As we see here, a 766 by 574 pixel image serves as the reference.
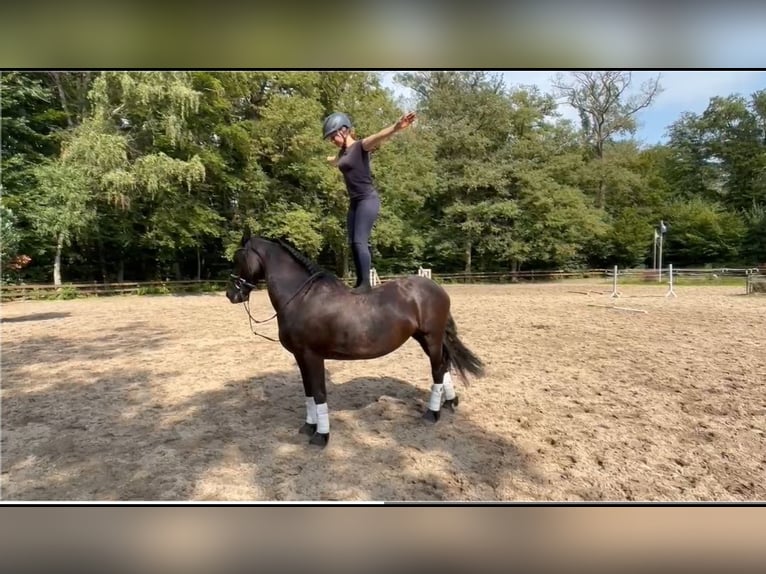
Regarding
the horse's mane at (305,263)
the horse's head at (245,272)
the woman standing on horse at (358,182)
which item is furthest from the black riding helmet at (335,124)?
the horse's head at (245,272)

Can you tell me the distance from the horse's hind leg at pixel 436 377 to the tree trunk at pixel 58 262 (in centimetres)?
738

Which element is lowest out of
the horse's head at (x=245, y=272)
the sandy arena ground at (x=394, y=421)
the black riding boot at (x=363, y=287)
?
the sandy arena ground at (x=394, y=421)

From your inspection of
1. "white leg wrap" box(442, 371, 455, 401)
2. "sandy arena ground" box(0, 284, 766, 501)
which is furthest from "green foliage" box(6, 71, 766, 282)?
"white leg wrap" box(442, 371, 455, 401)

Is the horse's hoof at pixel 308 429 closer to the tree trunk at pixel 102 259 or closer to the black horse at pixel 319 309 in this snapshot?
the black horse at pixel 319 309

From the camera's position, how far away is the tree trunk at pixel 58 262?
23.0ft

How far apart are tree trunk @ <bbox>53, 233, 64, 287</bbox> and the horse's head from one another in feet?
22.5

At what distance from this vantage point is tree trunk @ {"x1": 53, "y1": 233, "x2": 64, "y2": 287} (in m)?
7.00

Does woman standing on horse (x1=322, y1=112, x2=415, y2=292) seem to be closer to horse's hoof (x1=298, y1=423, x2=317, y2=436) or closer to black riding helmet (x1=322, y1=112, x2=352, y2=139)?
black riding helmet (x1=322, y1=112, x2=352, y2=139)

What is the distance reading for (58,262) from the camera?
23.4 feet

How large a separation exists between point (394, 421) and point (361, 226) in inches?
42.9

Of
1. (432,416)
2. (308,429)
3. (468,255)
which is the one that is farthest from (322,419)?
(468,255)

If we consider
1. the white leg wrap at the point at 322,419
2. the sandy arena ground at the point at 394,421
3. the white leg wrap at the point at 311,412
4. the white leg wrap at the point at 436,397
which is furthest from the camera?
the white leg wrap at the point at 436,397
